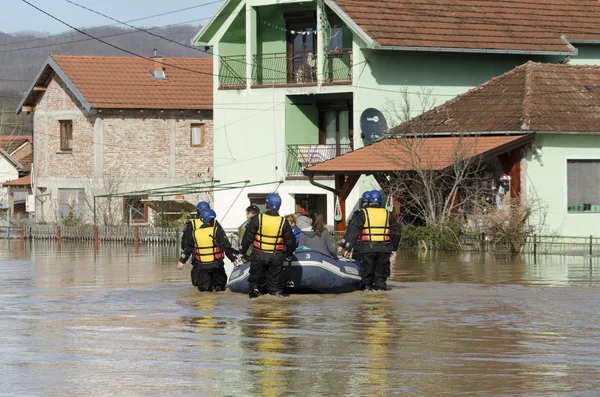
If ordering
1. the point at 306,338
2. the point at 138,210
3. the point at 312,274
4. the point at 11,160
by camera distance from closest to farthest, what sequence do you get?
the point at 306,338
the point at 312,274
the point at 138,210
the point at 11,160

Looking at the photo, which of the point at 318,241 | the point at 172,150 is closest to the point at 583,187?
the point at 318,241

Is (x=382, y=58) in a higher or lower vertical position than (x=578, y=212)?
higher

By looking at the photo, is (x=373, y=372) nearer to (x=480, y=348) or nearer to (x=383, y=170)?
(x=480, y=348)

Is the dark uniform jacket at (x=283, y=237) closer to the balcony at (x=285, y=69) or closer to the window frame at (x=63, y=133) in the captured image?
the balcony at (x=285, y=69)

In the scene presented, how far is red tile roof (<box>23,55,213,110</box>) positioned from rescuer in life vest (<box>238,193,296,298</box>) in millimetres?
37057

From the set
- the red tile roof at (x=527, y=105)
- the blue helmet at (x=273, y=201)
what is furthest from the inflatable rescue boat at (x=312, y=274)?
the red tile roof at (x=527, y=105)

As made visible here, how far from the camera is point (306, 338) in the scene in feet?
54.7

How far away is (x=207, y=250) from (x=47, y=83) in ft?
132

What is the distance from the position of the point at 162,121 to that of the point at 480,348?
45.0m

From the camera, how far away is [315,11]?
1843 inches

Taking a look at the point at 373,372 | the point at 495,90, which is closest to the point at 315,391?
the point at 373,372

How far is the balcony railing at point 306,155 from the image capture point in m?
47.1

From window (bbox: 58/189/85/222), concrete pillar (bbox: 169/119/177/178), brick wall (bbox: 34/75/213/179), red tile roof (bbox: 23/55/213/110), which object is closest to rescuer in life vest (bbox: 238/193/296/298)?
red tile roof (bbox: 23/55/213/110)

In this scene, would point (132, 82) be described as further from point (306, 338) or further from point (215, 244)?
point (306, 338)
